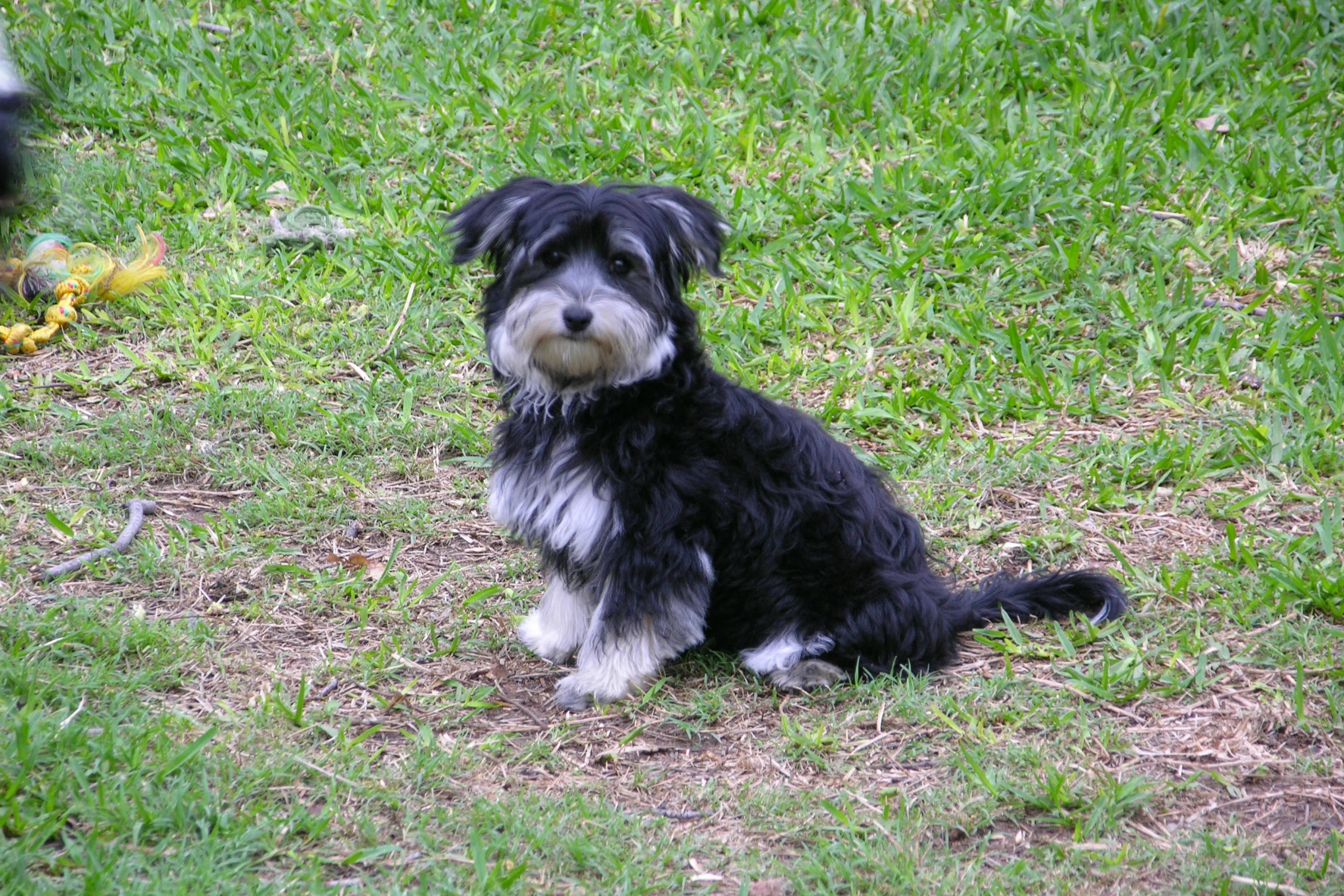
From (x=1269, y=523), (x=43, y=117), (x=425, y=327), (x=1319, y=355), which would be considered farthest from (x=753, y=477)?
(x=43, y=117)

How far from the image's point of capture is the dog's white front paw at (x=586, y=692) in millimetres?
3877

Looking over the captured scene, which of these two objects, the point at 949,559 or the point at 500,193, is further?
the point at 949,559

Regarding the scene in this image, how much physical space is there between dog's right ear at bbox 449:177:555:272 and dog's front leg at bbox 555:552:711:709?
3.53 feet

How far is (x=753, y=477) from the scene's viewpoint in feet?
12.9

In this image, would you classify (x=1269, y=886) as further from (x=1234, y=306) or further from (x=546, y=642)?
(x=1234, y=306)

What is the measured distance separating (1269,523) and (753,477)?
220cm

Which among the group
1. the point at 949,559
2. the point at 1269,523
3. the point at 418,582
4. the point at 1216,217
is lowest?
the point at 418,582

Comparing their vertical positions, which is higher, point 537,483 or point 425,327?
point 537,483

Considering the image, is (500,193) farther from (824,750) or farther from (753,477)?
(824,750)

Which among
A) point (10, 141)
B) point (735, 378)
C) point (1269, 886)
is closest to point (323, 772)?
point (10, 141)

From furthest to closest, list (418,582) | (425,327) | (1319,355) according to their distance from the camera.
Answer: (425,327) → (1319,355) → (418,582)

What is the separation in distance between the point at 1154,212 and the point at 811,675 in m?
3.94

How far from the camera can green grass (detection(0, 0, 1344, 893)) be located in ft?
10.6

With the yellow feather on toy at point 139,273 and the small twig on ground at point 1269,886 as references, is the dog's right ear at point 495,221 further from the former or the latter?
the yellow feather on toy at point 139,273
